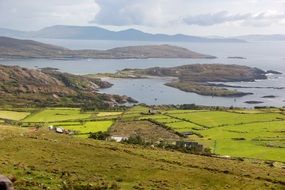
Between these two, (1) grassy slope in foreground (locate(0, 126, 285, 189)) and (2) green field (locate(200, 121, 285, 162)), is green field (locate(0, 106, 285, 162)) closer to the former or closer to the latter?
(2) green field (locate(200, 121, 285, 162))

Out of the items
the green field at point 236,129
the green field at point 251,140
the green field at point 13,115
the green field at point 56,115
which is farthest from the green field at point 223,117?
the green field at point 13,115

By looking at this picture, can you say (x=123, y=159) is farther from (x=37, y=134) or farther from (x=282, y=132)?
(x=282, y=132)

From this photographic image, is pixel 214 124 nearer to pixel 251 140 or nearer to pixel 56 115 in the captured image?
pixel 251 140

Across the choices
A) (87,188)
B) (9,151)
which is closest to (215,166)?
(87,188)

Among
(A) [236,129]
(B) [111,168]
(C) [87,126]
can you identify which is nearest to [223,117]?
(A) [236,129]

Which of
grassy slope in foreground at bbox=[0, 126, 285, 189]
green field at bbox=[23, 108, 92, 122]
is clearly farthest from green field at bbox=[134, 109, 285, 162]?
grassy slope in foreground at bbox=[0, 126, 285, 189]

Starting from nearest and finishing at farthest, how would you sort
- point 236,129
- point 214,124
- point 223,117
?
point 236,129 < point 214,124 < point 223,117
